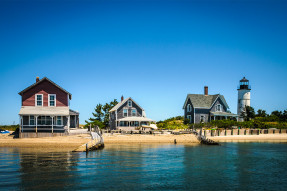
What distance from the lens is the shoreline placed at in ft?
118

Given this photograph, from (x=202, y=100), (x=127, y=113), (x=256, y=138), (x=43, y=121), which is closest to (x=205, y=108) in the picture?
(x=202, y=100)

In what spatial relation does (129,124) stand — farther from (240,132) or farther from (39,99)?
(240,132)

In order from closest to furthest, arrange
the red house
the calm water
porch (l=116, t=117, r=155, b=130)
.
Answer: the calm water
the red house
porch (l=116, t=117, r=155, b=130)

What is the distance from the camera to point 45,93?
136ft

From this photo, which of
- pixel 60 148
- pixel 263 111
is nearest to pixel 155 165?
pixel 60 148

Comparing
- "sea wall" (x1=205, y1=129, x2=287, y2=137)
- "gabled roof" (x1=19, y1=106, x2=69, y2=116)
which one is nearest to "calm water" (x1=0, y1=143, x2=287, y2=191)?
"gabled roof" (x1=19, y1=106, x2=69, y2=116)

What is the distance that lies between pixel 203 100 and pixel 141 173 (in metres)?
46.0

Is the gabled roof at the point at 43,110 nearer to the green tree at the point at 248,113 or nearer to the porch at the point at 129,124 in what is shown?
the porch at the point at 129,124

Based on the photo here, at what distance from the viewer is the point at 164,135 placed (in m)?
45.2

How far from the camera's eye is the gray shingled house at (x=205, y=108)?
205 ft

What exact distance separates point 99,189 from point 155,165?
8366mm

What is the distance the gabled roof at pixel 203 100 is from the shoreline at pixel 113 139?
12.9 m

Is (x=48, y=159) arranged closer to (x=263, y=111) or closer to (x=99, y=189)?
(x=99, y=189)

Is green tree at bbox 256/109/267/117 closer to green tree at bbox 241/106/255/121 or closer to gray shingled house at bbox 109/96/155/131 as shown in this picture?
green tree at bbox 241/106/255/121
